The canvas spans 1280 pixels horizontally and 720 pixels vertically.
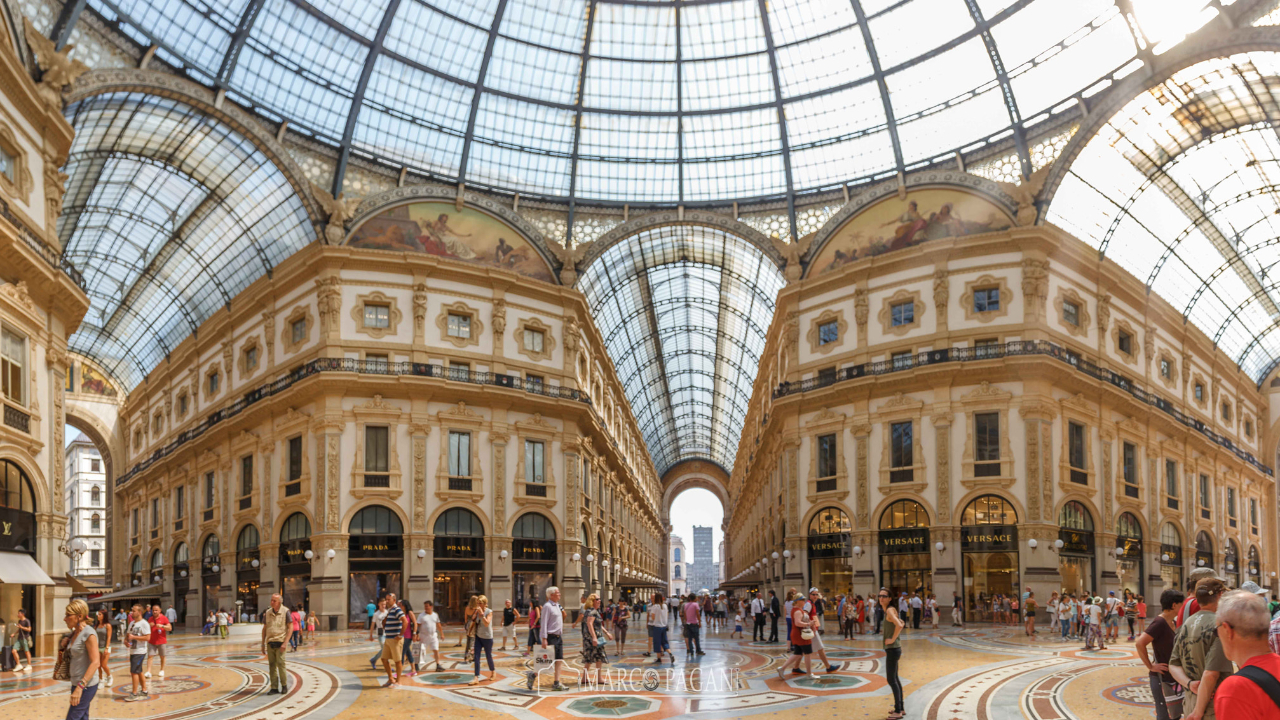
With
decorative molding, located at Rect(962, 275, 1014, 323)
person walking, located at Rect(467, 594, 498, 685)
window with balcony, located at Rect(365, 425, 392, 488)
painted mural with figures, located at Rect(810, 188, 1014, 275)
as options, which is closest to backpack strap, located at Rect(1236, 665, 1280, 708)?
person walking, located at Rect(467, 594, 498, 685)

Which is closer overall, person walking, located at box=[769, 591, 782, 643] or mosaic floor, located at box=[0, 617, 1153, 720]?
mosaic floor, located at box=[0, 617, 1153, 720]

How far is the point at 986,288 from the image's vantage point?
152 feet

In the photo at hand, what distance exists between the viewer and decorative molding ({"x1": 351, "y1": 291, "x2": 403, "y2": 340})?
1901 inches

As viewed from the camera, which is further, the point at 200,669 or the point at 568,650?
the point at 568,650

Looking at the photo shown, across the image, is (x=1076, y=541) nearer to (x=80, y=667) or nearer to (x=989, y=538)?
(x=989, y=538)

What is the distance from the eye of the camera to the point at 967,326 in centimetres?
4631

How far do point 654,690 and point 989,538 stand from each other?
28311 mm

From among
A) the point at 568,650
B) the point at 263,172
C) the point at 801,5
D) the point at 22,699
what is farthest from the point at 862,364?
the point at 22,699

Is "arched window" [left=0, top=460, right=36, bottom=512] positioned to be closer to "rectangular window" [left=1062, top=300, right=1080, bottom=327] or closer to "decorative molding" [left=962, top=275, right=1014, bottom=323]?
"decorative molding" [left=962, top=275, right=1014, bottom=323]

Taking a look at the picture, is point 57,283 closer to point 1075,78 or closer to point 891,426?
point 891,426

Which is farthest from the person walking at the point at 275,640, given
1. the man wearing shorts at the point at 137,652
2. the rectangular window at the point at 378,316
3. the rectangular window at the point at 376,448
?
the rectangular window at the point at 378,316

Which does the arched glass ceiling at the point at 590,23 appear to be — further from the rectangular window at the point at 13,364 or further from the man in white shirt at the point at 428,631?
the man in white shirt at the point at 428,631

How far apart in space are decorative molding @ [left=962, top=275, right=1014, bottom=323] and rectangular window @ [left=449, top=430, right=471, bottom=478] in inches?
936

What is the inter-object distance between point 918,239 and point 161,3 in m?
34.9
